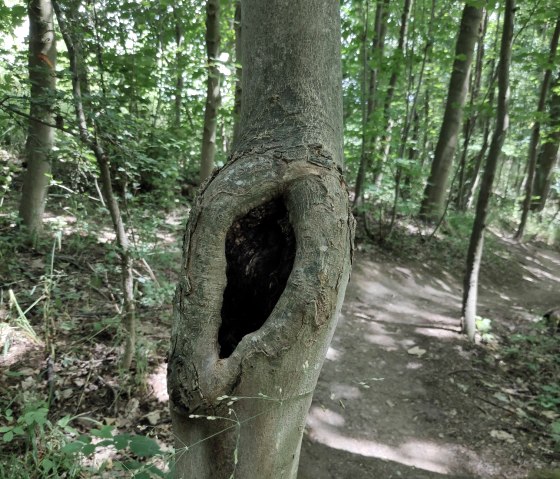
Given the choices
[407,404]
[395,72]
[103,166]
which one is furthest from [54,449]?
[395,72]

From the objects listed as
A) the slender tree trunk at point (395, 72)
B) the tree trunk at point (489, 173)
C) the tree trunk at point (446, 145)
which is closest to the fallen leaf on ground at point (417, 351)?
the tree trunk at point (489, 173)

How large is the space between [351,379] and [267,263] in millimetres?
3035

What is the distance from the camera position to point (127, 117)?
2.68 m

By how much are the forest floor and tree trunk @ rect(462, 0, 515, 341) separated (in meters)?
0.41

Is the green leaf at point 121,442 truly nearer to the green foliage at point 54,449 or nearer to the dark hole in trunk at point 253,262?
the green foliage at point 54,449

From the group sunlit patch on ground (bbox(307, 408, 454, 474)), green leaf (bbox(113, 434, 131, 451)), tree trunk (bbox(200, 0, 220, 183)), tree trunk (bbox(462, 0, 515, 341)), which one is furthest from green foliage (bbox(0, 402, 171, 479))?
tree trunk (bbox(462, 0, 515, 341))

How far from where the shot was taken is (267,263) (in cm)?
146

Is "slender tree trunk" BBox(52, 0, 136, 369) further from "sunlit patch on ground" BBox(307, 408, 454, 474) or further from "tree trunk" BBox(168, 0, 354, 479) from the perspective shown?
"sunlit patch on ground" BBox(307, 408, 454, 474)

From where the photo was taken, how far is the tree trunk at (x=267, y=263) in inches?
44.9

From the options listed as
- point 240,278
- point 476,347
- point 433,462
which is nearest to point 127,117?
point 240,278

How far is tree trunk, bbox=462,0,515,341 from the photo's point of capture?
14.6 feet

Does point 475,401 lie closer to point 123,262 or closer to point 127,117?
point 123,262

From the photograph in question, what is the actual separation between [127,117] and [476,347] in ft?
15.2

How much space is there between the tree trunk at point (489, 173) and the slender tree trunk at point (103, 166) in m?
4.12
